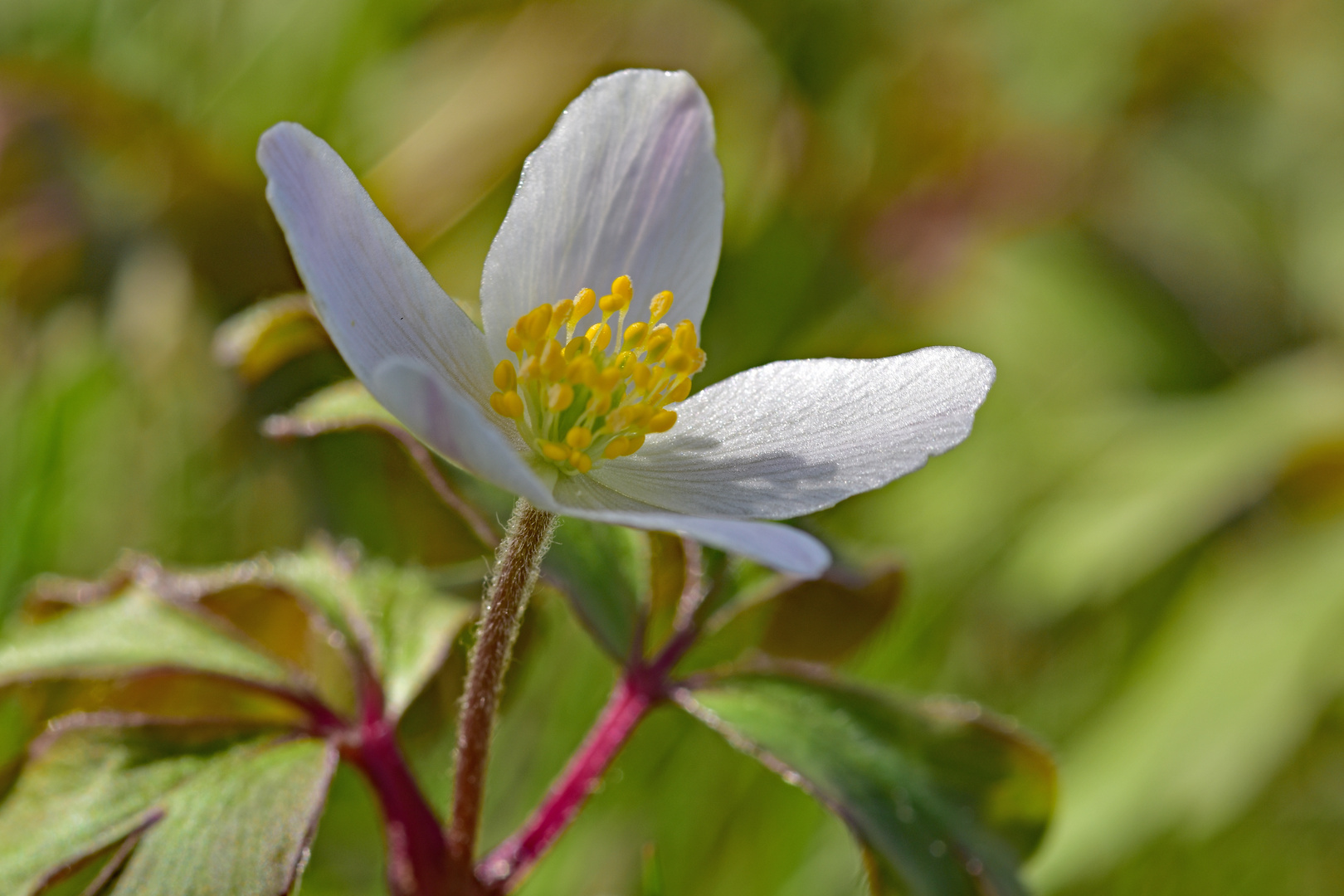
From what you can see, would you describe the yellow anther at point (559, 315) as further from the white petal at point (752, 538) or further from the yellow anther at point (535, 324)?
the white petal at point (752, 538)

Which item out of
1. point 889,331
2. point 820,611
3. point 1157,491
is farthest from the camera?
point 889,331

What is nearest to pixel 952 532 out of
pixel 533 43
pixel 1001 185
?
pixel 1001 185

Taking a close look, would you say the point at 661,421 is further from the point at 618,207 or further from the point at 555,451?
the point at 618,207

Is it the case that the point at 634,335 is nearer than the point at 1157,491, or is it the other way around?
the point at 634,335

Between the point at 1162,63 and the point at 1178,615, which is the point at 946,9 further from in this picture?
the point at 1178,615

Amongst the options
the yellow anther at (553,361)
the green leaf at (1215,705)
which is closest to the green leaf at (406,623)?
the yellow anther at (553,361)

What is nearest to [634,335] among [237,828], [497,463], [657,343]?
[657,343]
